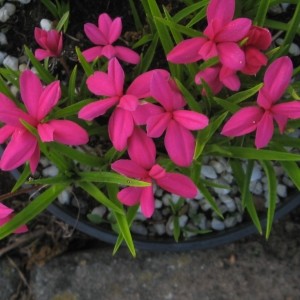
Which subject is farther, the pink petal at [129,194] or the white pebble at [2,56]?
the white pebble at [2,56]

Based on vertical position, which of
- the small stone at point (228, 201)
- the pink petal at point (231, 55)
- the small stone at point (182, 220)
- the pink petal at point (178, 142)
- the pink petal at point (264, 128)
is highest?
the pink petal at point (231, 55)

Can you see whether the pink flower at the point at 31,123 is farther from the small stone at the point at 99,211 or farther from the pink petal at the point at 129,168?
the small stone at the point at 99,211

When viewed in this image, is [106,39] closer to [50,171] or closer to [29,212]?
[29,212]

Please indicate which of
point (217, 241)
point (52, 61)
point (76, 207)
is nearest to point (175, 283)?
point (217, 241)

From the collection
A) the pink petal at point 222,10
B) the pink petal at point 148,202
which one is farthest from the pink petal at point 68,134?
the pink petal at point 222,10

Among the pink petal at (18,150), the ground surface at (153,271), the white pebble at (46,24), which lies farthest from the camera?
the ground surface at (153,271)

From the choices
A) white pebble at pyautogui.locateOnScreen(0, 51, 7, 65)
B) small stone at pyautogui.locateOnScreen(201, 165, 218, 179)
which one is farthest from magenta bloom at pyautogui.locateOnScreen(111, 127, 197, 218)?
white pebble at pyautogui.locateOnScreen(0, 51, 7, 65)

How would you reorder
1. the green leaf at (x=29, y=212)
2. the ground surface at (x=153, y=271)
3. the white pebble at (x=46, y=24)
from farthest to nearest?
the ground surface at (x=153, y=271) < the white pebble at (x=46, y=24) < the green leaf at (x=29, y=212)

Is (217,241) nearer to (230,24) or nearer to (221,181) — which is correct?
(221,181)
